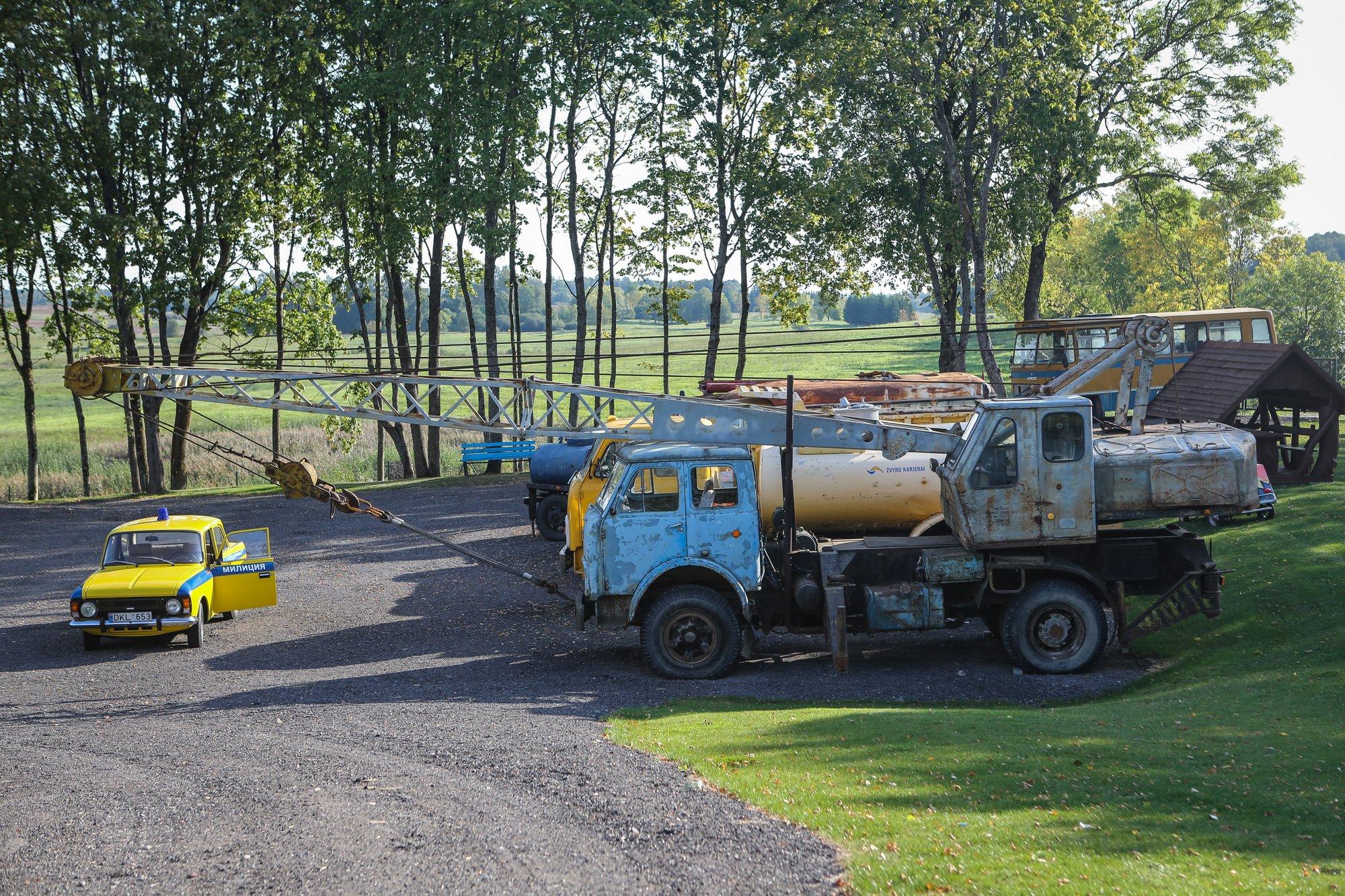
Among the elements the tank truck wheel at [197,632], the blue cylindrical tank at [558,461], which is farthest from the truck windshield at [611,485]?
the blue cylindrical tank at [558,461]

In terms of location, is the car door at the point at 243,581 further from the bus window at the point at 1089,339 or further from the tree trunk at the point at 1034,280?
the tree trunk at the point at 1034,280

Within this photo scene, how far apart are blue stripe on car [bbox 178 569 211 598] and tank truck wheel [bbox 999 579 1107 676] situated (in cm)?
1189

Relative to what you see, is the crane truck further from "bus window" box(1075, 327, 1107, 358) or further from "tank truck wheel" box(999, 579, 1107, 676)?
"bus window" box(1075, 327, 1107, 358)

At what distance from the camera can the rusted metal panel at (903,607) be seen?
1488cm

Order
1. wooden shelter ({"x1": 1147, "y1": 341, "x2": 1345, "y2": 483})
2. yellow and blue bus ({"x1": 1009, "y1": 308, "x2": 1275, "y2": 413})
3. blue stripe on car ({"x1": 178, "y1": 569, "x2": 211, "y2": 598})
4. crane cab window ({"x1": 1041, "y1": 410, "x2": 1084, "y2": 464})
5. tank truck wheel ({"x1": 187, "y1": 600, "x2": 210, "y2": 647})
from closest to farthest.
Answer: crane cab window ({"x1": 1041, "y1": 410, "x2": 1084, "y2": 464}), blue stripe on car ({"x1": 178, "y1": 569, "x2": 211, "y2": 598}), tank truck wheel ({"x1": 187, "y1": 600, "x2": 210, "y2": 647}), wooden shelter ({"x1": 1147, "y1": 341, "x2": 1345, "y2": 483}), yellow and blue bus ({"x1": 1009, "y1": 308, "x2": 1275, "y2": 413})

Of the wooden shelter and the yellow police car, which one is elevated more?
the wooden shelter

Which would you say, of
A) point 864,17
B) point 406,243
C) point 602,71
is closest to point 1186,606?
point 864,17

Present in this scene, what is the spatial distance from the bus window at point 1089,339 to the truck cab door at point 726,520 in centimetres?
2851

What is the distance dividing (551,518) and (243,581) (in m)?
9.62

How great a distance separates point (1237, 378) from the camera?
25875 millimetres

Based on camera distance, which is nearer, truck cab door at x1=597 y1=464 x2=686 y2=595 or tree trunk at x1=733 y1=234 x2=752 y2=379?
truck cab door at x1=597 y1=464 x2=686 y2=595

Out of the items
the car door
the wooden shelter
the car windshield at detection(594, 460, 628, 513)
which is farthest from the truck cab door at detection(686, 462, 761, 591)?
the wooden shelter

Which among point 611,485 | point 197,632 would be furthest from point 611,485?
point 197,632

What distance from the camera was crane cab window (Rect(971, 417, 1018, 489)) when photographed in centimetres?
1460
